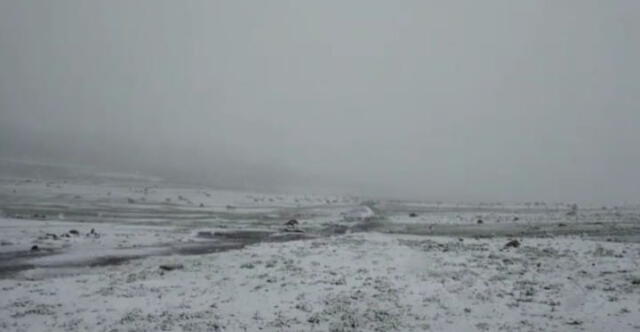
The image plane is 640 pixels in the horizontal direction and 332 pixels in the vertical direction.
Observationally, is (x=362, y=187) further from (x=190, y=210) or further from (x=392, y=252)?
(x=392, y=252)

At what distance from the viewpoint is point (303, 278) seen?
2286 cm

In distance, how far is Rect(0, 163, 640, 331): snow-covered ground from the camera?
17.1m

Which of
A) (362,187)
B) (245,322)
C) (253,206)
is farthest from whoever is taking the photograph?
(362,187)

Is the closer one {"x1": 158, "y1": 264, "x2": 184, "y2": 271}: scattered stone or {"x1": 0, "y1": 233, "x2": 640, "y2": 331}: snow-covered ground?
{"x1": 0, "y1": 233, "x2": 640, "y2": 331}: snow-covered ground

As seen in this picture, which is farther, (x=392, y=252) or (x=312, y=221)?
(x=312, y=221)

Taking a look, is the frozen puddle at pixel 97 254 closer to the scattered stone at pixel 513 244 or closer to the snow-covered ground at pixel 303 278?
the snow-covered ground at pixel 303 278

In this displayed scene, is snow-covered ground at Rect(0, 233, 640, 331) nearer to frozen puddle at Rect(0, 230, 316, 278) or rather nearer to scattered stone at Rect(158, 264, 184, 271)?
scattered stone at Rect(158, 264, 184, 271)

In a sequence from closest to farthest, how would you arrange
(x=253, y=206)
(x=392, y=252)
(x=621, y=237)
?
(x=392, y=252)
(x=621, y=237)
(x=253, y=206)

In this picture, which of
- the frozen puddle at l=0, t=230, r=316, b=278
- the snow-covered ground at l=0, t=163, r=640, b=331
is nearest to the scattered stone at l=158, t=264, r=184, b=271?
the snow-covered ground at l=0, t=163, r=640, b=331

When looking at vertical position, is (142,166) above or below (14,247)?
above

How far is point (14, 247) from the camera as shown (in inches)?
1162

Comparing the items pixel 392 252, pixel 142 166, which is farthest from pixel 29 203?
pixel 142 166

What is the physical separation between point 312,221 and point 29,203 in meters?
29.9

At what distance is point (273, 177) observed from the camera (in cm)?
12769
